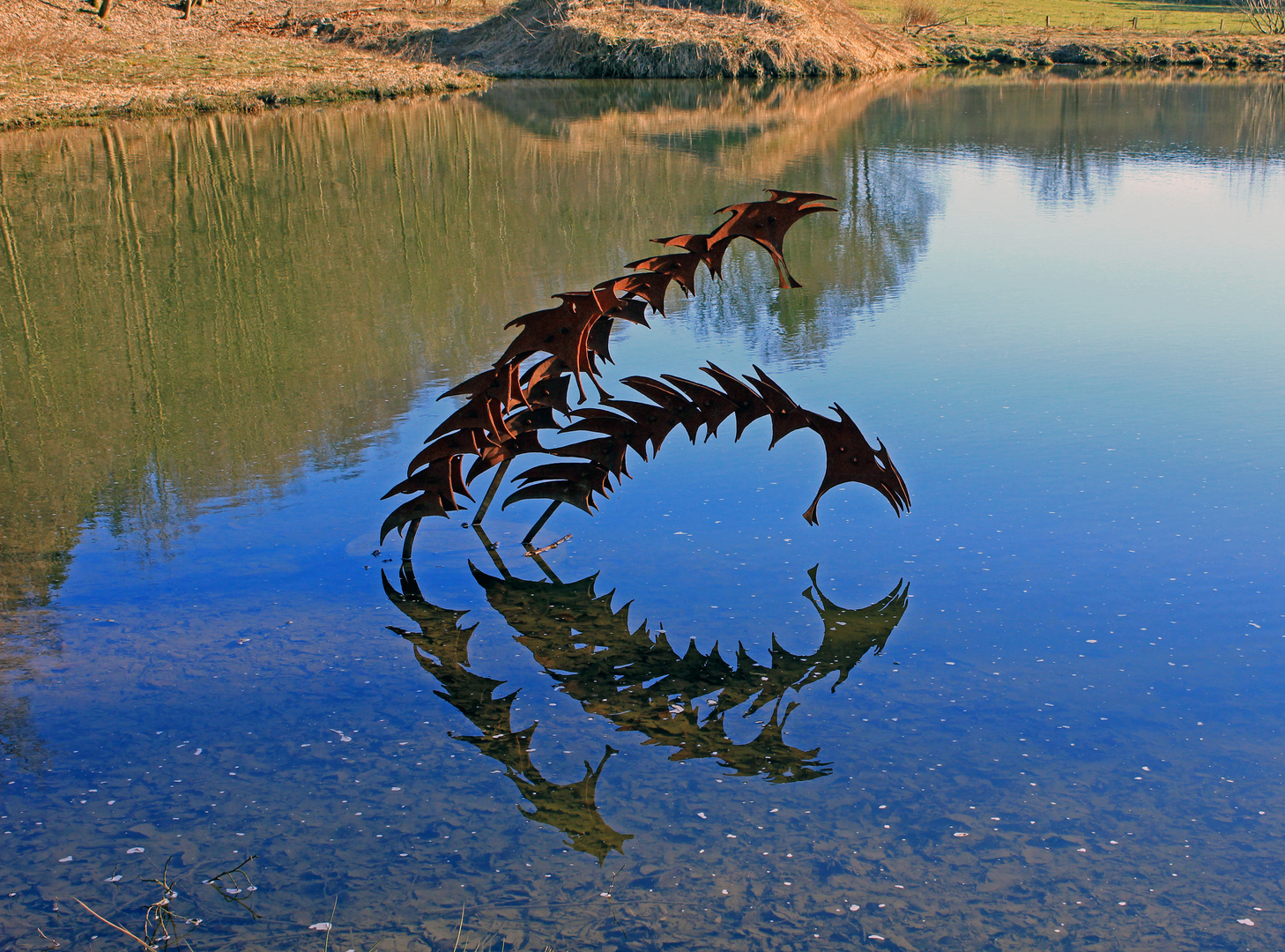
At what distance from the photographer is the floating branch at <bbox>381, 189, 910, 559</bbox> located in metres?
5.55

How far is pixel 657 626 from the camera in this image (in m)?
5.46

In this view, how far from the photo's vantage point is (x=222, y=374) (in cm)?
909

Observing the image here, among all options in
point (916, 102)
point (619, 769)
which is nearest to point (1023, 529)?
point (619, 769)

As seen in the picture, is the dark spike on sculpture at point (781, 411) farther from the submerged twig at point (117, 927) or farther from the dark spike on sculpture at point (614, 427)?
the submerged twig at point (117, 927)

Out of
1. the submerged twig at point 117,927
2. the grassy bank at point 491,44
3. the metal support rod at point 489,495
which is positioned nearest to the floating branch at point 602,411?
the metal support rod at point 489,495

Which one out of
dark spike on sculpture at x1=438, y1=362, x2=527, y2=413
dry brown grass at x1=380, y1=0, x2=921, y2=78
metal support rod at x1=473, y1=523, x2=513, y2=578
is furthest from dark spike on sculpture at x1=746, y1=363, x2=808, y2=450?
dry brown grass at x1=380, y1=0, x2=921, y2=78

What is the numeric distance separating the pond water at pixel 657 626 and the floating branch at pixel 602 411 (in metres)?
0.47

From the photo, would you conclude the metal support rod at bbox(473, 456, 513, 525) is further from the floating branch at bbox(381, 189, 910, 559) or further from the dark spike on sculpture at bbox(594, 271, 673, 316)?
the dark spike on sculpture at bbox(594, 271, 673, 316)

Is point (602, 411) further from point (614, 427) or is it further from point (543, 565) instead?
point (543, 565)

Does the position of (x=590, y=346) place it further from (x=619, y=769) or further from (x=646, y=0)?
(x=646, y=0)

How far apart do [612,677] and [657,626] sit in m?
0.49

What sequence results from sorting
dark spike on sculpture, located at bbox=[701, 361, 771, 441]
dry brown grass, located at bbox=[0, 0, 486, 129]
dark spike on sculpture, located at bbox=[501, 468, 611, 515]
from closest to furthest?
dark spike on sculpture, located at bbox=[701, 361, 771, 441] < dark spike on sculpture, located at bbox=[501, 468, 611, 515] < dry brown grass, located at bbox=[0, 0, 486, 129]

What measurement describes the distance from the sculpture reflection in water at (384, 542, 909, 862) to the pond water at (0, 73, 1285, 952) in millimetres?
22

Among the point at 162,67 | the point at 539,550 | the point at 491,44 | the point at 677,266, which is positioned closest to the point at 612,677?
the point at 539,550
